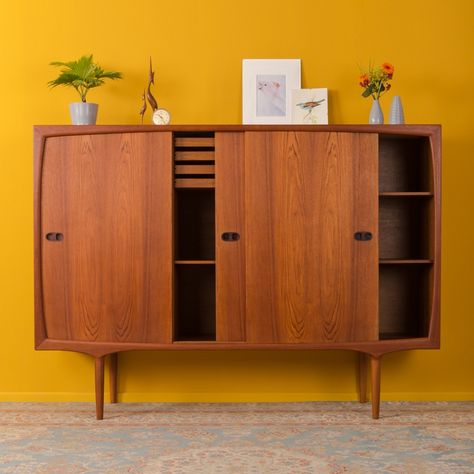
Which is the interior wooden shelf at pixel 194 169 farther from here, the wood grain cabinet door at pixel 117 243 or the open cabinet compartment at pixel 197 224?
the open cabinet compartment at pixel 197 224

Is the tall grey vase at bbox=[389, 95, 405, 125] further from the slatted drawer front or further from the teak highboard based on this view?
the slatted drawer front

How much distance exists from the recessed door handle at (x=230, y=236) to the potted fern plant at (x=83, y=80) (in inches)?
34.3

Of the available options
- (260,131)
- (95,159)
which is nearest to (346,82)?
(260,131)

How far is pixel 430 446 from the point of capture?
2945mm

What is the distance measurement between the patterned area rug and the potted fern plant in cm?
144

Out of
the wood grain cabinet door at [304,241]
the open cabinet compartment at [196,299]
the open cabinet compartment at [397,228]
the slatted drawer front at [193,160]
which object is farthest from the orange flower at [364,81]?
the open cabinet compartment at [196,299]

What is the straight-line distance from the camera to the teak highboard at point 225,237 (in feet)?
10.9

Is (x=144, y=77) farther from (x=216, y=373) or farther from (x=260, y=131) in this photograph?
(x=216, y=373)

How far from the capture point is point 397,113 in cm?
352

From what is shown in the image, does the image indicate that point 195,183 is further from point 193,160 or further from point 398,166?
point 398,166

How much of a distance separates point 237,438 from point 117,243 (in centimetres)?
103

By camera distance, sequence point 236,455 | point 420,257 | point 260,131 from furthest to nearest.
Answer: point 420,257 < point 260,131 < point 236,455

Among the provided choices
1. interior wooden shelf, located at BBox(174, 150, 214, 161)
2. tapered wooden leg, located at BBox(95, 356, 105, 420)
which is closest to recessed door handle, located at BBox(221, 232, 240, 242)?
interior wooden shelf, located at BBox(174, 150, 214, 161)

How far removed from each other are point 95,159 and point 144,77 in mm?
674
